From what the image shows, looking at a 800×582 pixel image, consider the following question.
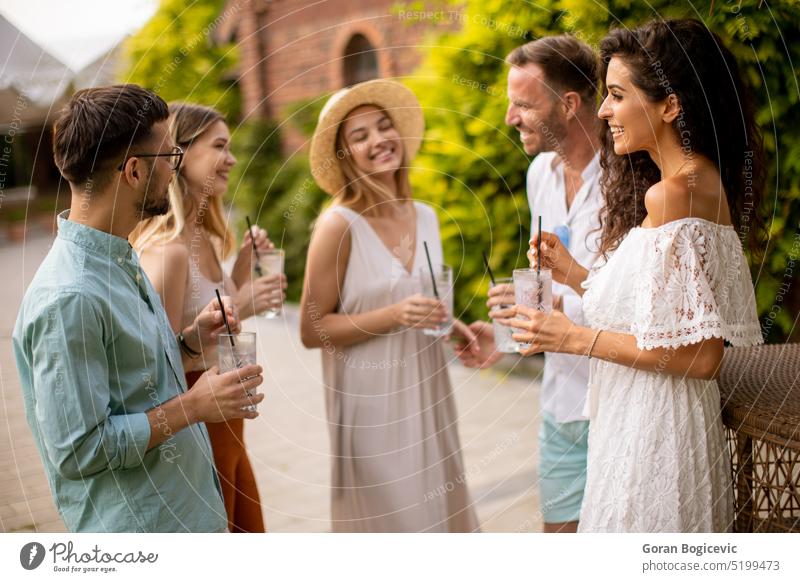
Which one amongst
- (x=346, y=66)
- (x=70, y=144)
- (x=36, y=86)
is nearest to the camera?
(x=70, y=144)

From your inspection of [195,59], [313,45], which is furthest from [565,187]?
[195,59]

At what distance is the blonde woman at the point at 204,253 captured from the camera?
2561 mm

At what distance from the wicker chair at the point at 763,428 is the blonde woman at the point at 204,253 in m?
1.49

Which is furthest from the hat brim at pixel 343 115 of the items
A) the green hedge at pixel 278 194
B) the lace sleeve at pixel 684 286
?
the green hedge at pixel 278 194

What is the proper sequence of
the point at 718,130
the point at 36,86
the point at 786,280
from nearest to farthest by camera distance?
the point at 718,130, the point at 36,86, the point at 786,280

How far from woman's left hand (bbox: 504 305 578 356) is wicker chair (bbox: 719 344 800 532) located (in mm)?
452

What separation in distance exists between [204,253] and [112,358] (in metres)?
1.00

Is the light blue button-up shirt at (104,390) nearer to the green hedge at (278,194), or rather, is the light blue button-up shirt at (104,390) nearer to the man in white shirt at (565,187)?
the man in white shirt at (565,187)

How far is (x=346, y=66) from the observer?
9070 mm

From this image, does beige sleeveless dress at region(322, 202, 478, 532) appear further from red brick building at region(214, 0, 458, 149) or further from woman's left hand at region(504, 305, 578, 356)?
red brick building at region(214, 0, 458, 149)

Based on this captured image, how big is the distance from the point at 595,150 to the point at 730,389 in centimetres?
93

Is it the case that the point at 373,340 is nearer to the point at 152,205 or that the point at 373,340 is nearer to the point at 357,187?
the point at 357,187

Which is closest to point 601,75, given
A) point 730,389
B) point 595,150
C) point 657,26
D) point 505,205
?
point 657,26
